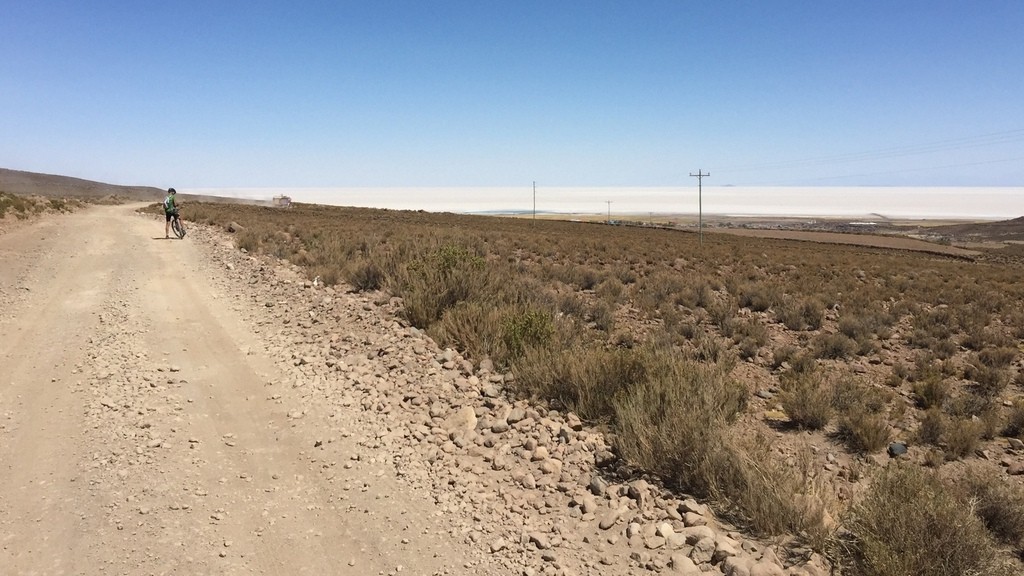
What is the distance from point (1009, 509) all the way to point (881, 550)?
2.26m

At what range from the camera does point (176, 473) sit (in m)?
4.30

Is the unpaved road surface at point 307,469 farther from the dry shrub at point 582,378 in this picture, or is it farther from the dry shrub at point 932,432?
the dry shrub at point 932,432

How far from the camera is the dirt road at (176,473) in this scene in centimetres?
345

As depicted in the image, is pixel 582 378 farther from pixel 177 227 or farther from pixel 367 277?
pixel 177 227

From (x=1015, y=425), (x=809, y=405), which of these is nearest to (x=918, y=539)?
(x=809, y=405)

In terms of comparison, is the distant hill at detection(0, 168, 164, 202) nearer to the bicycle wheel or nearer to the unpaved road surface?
the bicycle wheel

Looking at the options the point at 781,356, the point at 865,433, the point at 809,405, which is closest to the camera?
the point at 865,433

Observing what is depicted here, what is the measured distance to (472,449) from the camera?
4914 mm

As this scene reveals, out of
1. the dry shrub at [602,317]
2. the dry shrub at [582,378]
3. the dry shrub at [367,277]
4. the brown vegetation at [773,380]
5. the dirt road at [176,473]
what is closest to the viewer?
the dirt road at [176,473]

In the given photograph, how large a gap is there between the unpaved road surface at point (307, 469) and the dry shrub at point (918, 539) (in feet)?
1.19

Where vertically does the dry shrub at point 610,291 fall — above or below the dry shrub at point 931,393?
above

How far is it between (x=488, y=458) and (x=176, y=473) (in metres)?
2.49

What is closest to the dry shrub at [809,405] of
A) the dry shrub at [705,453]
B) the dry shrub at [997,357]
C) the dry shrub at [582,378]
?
the dry shrub at [705,453]

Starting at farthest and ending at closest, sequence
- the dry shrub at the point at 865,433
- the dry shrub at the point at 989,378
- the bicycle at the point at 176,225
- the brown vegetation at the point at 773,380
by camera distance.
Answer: the bicycle at the point at 176,225 → the dry shrub at the point at 989,378 → the dry shrub at the point at 865,433 → the brown vegetation at the point at 773,380
